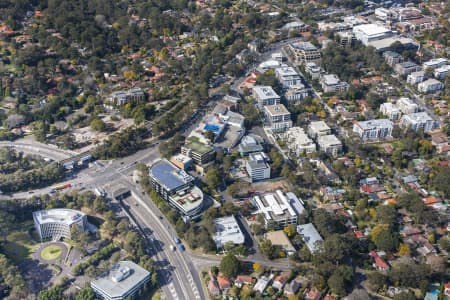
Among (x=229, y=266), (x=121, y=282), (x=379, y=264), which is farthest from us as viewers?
(x=379, y=264)

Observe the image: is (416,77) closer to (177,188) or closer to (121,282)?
(177,188)

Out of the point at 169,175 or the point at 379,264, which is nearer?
the point at 379,264

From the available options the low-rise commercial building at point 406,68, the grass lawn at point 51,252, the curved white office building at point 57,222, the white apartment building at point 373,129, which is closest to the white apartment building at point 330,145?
the white apartment building at point 373,129

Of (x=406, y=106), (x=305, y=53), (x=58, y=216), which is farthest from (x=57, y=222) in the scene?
(x=305, y=53)

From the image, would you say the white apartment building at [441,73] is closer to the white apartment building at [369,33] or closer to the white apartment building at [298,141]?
the white apartment building at [369,33]

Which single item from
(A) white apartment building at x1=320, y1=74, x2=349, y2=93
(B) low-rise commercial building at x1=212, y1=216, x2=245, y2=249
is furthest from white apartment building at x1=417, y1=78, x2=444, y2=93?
(B) low-rise commercial building at x1=212, y1=216, x2=245, y2=249

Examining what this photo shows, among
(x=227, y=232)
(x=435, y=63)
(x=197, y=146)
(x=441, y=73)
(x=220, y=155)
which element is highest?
(x=197, y=146)

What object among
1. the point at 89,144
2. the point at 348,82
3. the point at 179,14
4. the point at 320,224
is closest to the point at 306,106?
the point at 348,82

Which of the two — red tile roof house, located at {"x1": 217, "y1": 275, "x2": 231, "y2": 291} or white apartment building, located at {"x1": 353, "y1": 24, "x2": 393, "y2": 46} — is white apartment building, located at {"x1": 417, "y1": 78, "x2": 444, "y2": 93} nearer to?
Result: white apartment building, located at {"x1": 353, "y1": 24, "x2": 393, "y2": 46}
